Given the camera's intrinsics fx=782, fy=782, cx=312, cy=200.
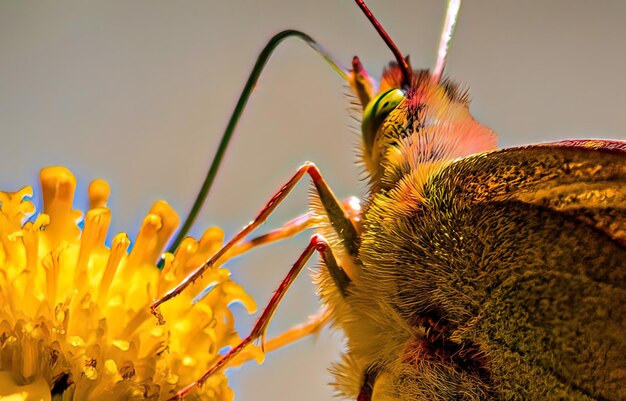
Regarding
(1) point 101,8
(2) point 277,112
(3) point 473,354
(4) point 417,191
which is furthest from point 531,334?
(1) point 101,8

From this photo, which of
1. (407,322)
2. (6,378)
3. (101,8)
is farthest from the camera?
(101,8)

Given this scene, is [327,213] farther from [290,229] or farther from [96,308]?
[96,308]

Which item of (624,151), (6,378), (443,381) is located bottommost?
(6,378)

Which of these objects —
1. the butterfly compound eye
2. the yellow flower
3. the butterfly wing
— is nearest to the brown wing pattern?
the butterfly wing

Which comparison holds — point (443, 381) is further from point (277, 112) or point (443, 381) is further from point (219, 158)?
point (277, 112)

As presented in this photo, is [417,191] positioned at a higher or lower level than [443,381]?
higher

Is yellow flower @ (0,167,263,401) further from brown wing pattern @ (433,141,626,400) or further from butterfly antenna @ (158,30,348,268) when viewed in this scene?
brown wing pattern @ (433,141,626,400)

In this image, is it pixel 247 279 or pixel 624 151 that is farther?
pixel 247 279
